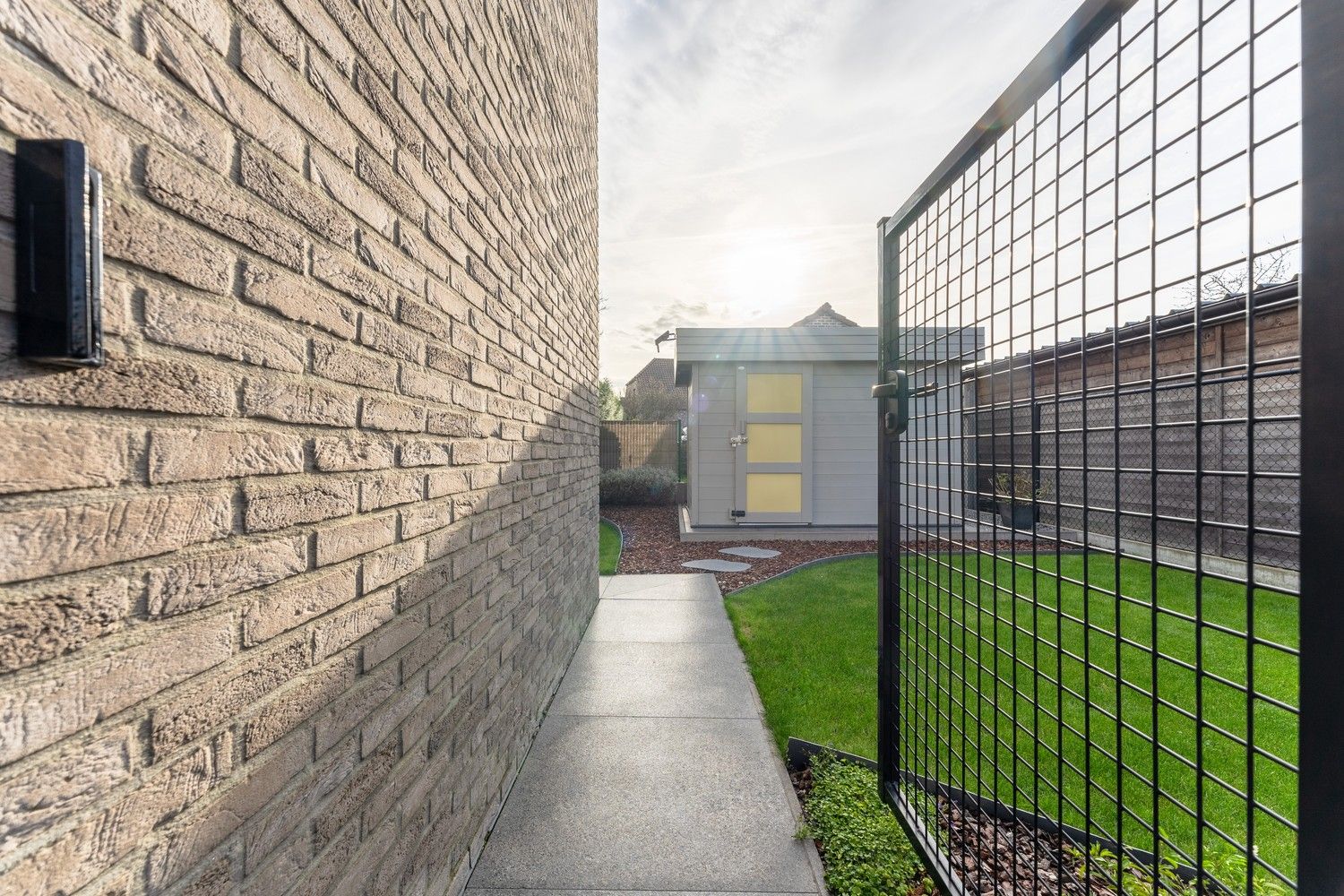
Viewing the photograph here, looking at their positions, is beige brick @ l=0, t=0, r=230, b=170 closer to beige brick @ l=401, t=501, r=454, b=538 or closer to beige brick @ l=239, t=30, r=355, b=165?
beige brick @ l=239, t=30, r=355, b=165

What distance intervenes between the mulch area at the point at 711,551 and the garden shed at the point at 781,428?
45cm

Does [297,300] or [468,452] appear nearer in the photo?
[297,300]

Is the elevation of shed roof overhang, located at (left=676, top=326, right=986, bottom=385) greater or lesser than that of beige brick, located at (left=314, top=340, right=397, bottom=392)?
greater

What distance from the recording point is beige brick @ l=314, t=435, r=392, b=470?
1078mm

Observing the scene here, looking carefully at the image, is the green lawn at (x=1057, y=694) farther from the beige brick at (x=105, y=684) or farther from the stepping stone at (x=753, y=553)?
the stepping stone at (x=753, y=553)

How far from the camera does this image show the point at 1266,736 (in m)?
2.71

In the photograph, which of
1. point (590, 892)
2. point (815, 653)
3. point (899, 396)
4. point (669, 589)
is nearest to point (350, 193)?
point (899, 396)

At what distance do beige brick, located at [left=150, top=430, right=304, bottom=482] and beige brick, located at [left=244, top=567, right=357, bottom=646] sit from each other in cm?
20

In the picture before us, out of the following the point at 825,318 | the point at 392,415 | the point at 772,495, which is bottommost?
the point at 772,495

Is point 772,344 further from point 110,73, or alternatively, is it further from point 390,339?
point 110,73

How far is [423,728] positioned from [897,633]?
1.52m

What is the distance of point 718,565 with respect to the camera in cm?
656

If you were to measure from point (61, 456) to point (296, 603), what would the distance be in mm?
454

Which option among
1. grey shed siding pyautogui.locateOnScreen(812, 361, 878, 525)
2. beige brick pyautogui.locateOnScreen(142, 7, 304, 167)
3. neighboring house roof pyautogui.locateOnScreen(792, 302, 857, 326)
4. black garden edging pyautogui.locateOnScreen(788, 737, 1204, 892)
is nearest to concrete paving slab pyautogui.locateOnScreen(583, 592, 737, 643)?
black garden edging pyautogui.locateOnScreen(788, 737, 1204, 892)
